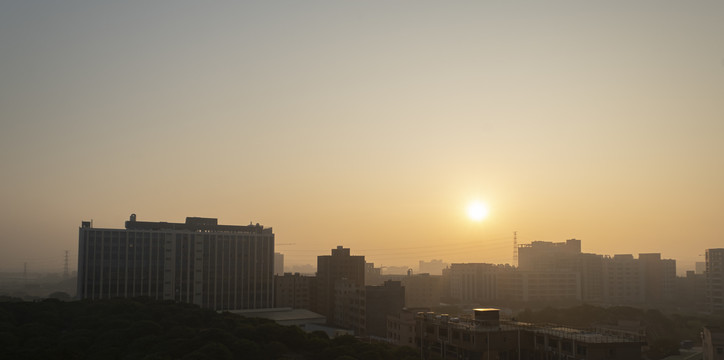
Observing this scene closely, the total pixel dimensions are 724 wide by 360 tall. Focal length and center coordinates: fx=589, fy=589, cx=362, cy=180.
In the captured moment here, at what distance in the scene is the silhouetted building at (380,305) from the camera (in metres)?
77.6

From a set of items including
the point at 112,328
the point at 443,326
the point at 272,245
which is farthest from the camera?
the point at 272,245

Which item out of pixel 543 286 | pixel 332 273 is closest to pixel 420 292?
pixel 543 286

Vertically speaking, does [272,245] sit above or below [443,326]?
above

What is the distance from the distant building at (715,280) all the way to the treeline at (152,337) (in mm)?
95005

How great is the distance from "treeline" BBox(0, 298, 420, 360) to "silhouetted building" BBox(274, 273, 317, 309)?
151 feet

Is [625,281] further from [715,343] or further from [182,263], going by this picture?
[182,263]

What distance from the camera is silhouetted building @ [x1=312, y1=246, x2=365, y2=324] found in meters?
95.0

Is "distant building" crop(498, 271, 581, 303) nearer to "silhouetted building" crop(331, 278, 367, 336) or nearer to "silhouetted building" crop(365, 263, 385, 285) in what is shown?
"silhouetted building" crop(365, 263, 385, 285)

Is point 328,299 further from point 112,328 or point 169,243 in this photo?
point 112,328

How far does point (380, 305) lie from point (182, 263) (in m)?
28.8

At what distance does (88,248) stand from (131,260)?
5642mm

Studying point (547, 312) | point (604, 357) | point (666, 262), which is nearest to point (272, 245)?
point (547, 312)

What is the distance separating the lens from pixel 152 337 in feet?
136

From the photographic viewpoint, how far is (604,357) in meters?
40.5
